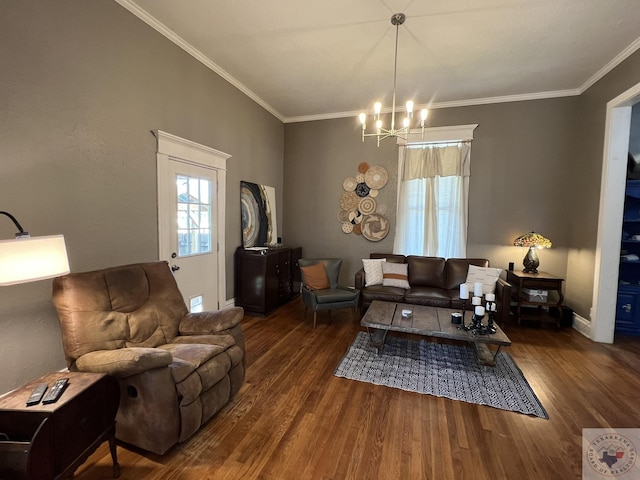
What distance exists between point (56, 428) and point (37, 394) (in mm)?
195

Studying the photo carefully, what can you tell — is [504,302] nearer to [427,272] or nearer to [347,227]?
[427,272]

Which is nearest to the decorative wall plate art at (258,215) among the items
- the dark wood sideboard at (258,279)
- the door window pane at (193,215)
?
the dark wood sideboard at (258,279)

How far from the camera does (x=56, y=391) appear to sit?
1350 millimetres

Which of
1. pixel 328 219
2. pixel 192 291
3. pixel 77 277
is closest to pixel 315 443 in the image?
pixel 77 277

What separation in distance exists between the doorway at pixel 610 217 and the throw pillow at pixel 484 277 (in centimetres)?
104

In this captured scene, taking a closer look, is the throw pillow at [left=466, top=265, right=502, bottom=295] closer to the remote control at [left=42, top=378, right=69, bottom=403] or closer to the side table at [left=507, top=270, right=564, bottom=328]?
the side table at [left=507, top=270, right=564, bottom=328]

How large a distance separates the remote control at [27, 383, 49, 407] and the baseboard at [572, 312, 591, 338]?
199 inches

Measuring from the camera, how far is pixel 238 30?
2852 mm

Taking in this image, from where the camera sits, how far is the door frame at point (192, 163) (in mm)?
2924

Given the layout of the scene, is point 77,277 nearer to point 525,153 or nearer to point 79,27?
point 79,27

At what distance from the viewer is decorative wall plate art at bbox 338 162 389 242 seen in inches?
194

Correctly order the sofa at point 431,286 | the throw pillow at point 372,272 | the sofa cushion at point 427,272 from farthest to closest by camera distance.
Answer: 1. the sofa cushion at point 427,272
2. the throw pillow at point 372,272
3. the sofa at point 431,286

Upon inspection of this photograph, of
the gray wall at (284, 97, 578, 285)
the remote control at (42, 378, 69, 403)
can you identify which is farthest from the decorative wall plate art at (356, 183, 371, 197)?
the remote control at (42, 378, 69, 403)

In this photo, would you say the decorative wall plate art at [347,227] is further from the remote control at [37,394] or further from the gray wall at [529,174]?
the remote control at [37,394]
